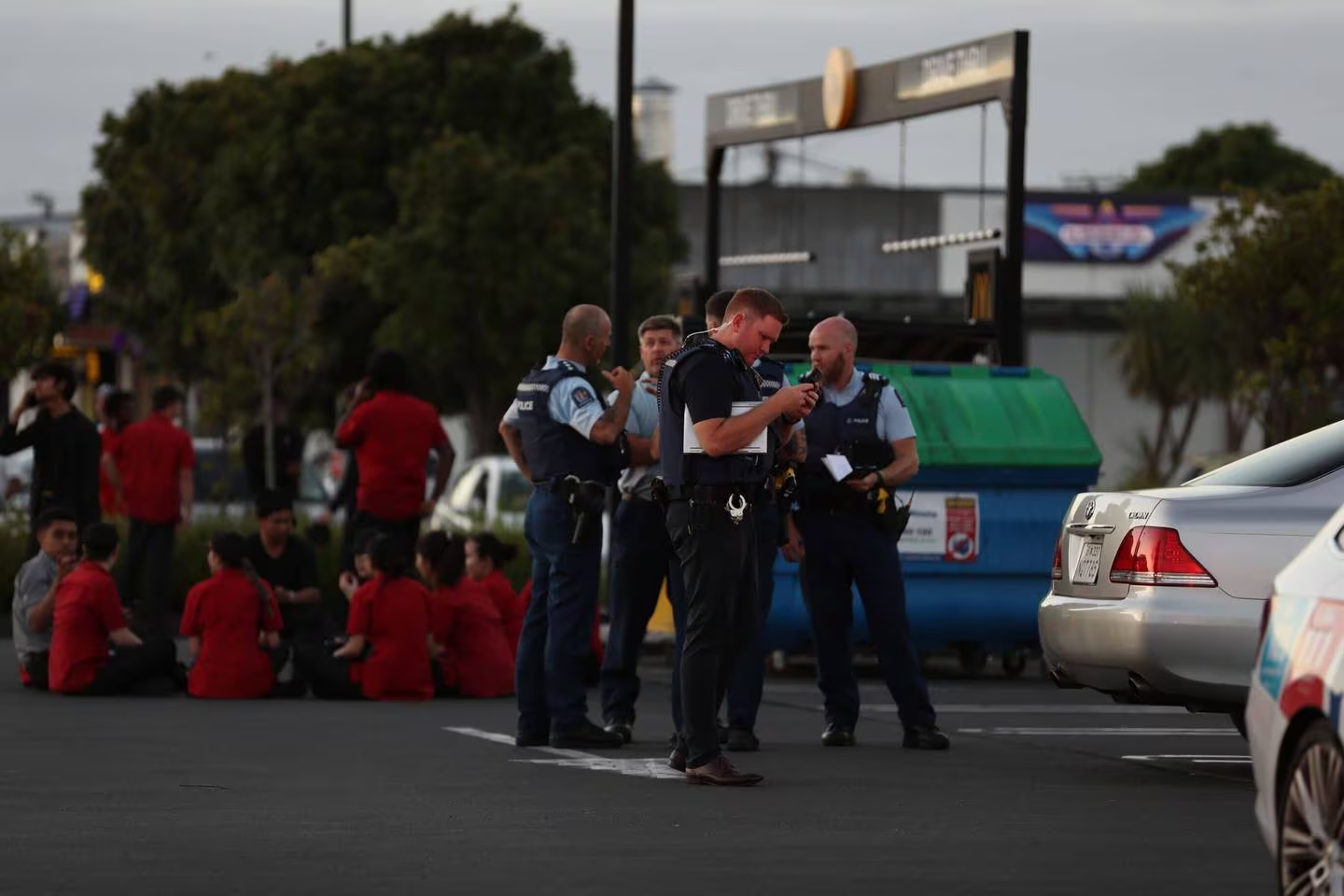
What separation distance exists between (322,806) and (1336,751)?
4.40 meters

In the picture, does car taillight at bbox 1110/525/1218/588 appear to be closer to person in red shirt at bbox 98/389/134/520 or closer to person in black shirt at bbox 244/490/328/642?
person in black shirt at bbox 244/490/328/642

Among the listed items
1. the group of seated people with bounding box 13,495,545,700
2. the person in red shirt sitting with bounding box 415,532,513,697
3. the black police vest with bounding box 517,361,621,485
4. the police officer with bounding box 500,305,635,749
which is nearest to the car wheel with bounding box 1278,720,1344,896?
the police officer with bounding box 500,305,635,749

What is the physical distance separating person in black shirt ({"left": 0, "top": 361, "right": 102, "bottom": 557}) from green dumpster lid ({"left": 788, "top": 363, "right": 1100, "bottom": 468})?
4387 mm

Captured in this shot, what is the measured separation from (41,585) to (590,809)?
22.5 feet

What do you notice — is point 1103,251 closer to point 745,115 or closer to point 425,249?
point 425,249

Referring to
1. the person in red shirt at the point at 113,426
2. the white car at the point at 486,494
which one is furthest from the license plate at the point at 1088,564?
the white car at the point at 486,494

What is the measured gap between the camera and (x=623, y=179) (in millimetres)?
20531

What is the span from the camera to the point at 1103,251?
6962 cm

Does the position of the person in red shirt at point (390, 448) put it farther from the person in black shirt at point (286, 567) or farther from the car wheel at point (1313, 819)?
the car wheel at point (1313, 819)

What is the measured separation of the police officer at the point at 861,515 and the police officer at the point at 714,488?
1.69 metres

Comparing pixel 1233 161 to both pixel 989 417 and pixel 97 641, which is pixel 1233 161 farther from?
pixel 97 641

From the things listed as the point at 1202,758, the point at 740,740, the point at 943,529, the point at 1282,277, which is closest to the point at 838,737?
the point at 740,740

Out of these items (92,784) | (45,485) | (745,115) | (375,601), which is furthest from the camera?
(745,115)

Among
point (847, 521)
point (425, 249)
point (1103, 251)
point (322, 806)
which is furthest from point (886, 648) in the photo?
point (1103, 251)
